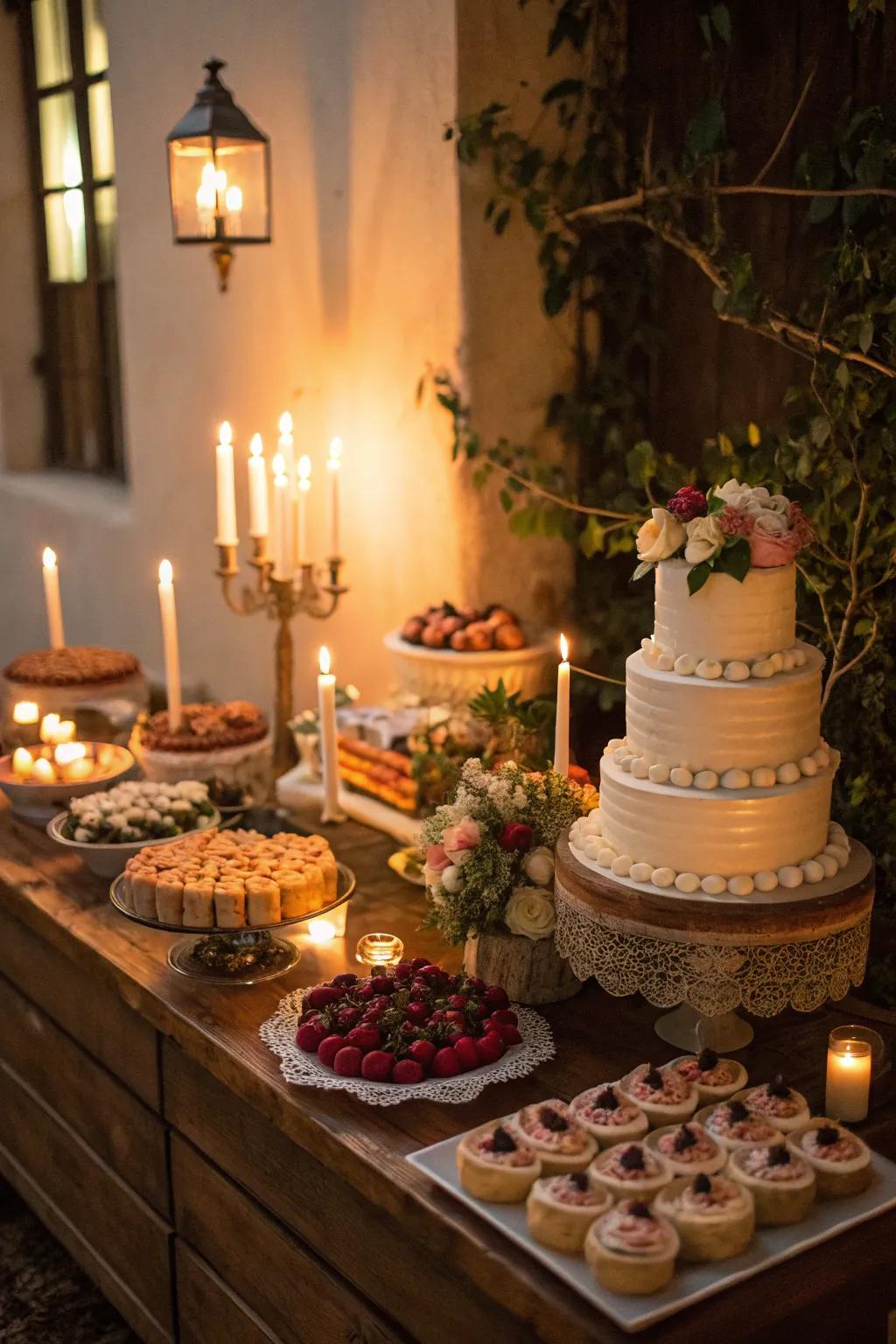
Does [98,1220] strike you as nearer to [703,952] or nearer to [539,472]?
[703,952]

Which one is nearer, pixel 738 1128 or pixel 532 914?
pixel 738 1128

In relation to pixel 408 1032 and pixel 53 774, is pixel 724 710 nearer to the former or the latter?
pixel 408 1032

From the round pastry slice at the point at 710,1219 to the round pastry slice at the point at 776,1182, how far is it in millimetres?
32

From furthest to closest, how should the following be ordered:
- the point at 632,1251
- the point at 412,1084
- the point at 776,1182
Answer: the point at 412,1084, the point at 776,1182, the point at 632,1251

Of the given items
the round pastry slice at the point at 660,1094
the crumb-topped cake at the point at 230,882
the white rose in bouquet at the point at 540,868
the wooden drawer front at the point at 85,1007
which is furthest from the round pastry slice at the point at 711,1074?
the wooden drawer front at the point at 85,1007

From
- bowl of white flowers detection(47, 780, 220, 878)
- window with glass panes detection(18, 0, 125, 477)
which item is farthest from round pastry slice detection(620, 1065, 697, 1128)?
window with glass panes detection(18, 0, 125, 477)

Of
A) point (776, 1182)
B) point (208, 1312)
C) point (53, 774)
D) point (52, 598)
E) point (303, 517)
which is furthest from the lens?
point (52, 598)

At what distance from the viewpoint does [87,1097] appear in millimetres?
2713

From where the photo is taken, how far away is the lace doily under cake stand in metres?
1.93

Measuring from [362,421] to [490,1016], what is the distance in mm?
1721

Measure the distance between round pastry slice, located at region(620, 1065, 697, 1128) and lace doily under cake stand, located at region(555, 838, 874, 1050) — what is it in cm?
9

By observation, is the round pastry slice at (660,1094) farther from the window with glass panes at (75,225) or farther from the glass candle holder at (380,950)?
the window with glass panes at (75,225)

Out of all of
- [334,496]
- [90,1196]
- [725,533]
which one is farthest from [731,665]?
[90,1196]

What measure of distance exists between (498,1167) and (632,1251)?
0.70 ft
